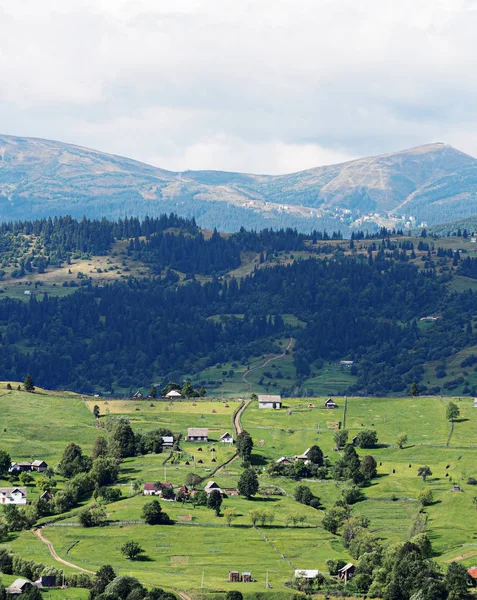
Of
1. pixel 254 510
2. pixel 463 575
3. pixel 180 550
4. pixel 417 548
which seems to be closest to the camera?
pixel 463 575

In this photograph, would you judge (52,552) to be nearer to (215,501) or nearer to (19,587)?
(19,587)

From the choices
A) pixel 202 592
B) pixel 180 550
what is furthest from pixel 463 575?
pixel 180 550

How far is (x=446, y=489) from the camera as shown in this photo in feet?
618

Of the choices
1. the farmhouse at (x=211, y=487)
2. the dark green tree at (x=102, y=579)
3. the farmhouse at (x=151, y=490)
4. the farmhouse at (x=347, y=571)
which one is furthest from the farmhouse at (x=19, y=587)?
the farmhouse at (x=211, y=487)

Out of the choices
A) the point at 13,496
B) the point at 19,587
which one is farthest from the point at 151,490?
the point at 19,587

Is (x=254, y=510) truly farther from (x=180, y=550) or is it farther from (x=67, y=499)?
(x=67, y=499)

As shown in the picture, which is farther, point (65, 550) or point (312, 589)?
point (65, 550)

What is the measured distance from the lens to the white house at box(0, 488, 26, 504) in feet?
609

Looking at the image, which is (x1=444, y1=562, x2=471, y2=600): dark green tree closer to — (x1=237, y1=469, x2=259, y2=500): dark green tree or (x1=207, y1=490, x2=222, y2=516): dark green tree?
(x1=207, y1=490, x2=222, y2=516): dark green tree

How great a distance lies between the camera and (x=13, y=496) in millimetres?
186000

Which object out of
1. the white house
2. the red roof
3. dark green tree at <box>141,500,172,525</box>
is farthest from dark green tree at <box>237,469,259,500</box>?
the red roof

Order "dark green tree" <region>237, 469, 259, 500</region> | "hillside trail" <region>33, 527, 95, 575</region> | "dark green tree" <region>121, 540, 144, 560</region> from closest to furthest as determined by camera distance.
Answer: "hillside trail" <region>33, 527, 95, 575</region>, "dark green tree" <region>121, 540, 144, 560</region>, "dark green tree" <region>237, 469, 259, 500</region>

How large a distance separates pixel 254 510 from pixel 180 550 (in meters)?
17.6

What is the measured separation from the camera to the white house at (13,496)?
7303 inches
